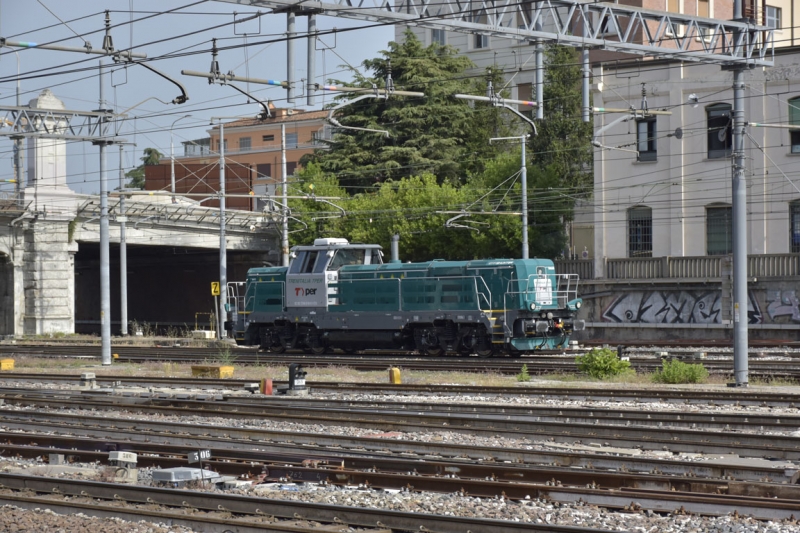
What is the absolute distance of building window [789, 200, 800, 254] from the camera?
39.3 meters

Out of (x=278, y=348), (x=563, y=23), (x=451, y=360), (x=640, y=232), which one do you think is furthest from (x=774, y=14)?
(x=563, y=23)

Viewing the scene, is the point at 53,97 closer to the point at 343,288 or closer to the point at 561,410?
the point at 343,288

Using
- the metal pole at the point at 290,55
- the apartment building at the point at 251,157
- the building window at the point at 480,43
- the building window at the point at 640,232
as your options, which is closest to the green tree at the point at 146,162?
the apartment building at the point at 251,157

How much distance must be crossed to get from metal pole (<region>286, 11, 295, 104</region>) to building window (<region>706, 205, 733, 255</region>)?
88.0 ft

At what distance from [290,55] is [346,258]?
15.8 m

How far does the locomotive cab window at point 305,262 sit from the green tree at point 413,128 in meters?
19.8

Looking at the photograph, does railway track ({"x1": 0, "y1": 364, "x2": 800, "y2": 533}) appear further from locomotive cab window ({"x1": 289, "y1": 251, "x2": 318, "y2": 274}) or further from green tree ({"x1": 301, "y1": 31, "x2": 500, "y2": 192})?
green tree ({"x1": 301, "y1": 31, "x2": 500, "y2": 192})

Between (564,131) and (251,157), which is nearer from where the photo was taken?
(564,131)

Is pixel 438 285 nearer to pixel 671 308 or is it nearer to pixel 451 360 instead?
pixel 451 360

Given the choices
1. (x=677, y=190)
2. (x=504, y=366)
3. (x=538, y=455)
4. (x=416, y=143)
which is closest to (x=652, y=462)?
(x=538, y=455)

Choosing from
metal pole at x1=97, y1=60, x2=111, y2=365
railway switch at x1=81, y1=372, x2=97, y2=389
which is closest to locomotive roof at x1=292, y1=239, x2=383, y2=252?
metal pole at x1=97, y1=60, x2=111, y2=365

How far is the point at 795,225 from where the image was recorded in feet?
130

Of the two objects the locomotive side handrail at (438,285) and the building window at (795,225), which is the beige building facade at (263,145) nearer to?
the building window at (795,225)

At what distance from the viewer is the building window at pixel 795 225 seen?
39312mm
